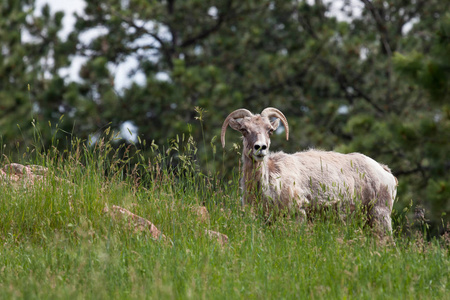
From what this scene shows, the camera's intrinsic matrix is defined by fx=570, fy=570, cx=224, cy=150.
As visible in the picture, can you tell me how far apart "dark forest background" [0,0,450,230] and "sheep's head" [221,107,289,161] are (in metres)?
7.34

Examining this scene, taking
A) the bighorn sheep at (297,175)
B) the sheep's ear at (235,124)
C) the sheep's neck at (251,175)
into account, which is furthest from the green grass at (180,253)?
the sheep's ear at (235,124)

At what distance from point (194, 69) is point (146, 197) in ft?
34.8

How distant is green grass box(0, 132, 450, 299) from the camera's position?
4484mm

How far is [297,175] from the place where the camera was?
8172 millimetres

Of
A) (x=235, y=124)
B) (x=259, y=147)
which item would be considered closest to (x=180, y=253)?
(x=259, y=147)

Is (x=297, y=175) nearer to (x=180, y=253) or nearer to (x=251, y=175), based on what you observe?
(x=251, y=175)

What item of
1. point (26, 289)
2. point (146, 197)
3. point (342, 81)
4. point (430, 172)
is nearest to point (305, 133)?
point (342, 81)

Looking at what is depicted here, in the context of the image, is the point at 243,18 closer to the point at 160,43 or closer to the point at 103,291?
the point at 160,43

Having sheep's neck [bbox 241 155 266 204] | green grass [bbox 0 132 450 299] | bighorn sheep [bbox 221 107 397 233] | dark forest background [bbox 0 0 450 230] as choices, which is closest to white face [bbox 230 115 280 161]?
bighorn sheep [bbox 221 107 397 233]

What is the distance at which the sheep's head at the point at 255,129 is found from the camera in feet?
24.4

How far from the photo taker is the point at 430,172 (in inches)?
565

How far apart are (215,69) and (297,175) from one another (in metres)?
9.64

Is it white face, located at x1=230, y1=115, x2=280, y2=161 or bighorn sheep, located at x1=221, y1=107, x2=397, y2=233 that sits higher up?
white face, located at x1=230, y1=115, x2=280, y2=161

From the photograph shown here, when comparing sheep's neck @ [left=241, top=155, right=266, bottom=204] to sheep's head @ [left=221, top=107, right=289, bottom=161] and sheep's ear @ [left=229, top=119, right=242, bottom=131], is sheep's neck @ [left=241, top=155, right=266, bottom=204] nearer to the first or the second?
sheep's head @ [left=221, top=107, right=289, bottom=161]
